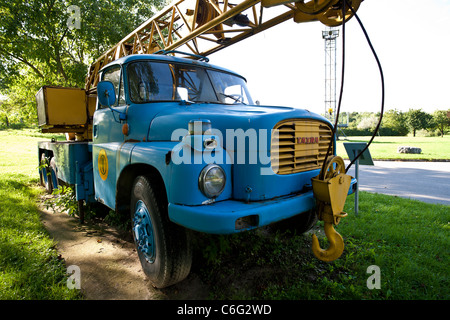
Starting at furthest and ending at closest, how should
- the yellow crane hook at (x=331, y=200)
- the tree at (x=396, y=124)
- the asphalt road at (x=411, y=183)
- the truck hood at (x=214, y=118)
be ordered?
the tree at (x=396, y=124)
the asphalt road at (x=411, y=183)
the yellow crane hook at (x=331, y=200)
the truck hood at (x=214, y=118)

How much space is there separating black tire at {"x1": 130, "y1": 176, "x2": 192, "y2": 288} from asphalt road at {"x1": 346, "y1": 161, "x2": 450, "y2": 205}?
5.40m

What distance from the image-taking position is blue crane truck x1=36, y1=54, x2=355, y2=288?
2016mm

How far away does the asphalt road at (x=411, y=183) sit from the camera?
19.2 feet

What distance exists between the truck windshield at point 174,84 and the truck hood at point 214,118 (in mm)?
306

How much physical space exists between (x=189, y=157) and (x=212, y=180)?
0.25 metres

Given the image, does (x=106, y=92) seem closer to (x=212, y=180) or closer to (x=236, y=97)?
(x=236, y=97)

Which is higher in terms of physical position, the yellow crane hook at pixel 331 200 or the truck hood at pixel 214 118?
the truck hood at pixel 214 118

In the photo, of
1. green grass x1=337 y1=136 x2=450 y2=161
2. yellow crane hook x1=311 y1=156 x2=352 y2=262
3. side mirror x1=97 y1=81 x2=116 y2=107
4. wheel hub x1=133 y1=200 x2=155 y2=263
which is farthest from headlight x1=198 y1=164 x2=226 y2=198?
green grass x1=337 y1=136 x2=450 y2=161

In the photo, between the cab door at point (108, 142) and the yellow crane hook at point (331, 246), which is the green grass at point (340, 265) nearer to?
the yellow crane hook at point (331, 246)

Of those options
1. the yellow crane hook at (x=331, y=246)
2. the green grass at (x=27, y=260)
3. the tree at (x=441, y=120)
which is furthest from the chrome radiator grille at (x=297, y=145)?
the tree at (x=441, y=120)

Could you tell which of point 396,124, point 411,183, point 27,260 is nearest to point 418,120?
point 396,124

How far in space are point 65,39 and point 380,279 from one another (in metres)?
14.0

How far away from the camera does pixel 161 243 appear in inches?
90.0

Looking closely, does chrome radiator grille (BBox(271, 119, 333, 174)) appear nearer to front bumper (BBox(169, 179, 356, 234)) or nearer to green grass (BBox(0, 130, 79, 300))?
front bumper (BBox(169, 179, 356, 234))
